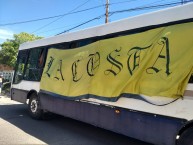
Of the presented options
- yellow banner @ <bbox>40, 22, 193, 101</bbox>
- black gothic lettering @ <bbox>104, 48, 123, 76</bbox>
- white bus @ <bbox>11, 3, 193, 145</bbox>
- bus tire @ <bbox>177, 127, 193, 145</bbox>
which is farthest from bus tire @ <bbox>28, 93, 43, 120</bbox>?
bus tire @ <bbox>177, 127, 193, 145</bbox>

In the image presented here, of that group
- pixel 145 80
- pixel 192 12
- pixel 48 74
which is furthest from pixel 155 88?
pixel 48 74

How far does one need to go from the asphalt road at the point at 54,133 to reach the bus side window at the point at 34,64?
149cm

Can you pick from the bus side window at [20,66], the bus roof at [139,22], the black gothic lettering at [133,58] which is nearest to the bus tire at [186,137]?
the black gothic lettering at [133,58]

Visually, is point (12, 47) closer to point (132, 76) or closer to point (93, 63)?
point (93, 63)

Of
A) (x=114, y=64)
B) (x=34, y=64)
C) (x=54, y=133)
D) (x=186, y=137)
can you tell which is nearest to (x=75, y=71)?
(x=114, y=64)

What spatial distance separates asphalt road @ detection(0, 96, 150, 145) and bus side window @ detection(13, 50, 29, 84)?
1.63m

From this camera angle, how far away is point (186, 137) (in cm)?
501

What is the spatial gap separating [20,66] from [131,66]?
6480 mm

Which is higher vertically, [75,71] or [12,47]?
[12,47]

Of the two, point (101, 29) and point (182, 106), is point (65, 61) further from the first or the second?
point (182, 106)

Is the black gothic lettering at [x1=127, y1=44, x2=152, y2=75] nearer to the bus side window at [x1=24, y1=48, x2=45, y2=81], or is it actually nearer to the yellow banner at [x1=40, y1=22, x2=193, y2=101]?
the yellow banner at [x1=40, y1=22, x2=193, y2=101]

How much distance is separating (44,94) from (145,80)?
4.67 metres

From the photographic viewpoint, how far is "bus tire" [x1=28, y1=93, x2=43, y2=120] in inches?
398

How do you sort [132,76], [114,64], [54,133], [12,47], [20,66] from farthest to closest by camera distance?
[12,47], [20,66], [54,133], [114,64], [132,76]
